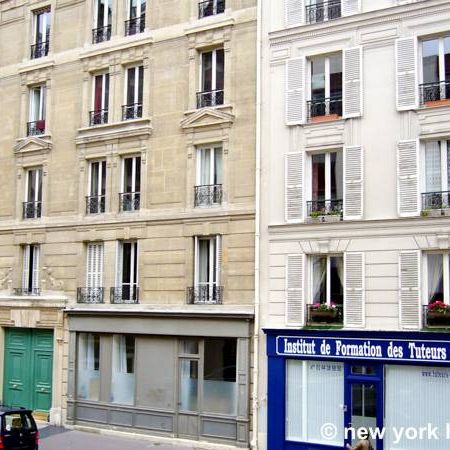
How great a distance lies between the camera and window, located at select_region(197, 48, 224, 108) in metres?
21.7

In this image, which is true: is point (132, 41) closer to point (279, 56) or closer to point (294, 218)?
point (279, 56)

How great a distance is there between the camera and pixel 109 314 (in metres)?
22.3

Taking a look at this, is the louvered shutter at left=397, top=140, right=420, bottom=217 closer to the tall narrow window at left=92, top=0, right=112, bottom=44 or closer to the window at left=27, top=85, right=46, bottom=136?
the tall narrow window at left=92, top=0, right=112, bottom=44

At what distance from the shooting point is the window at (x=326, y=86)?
19.6 meters

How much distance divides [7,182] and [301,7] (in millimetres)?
12050

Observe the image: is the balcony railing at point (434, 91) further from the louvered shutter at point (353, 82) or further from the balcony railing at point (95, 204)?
the balcony railing at point (95, 204)

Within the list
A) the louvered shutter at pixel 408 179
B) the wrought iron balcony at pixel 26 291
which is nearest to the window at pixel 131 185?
the wrought iron balcony at pixel 26 291

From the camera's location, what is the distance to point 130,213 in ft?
74.5

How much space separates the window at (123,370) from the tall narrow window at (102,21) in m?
9.85

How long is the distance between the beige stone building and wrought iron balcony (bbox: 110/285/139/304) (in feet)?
0.14

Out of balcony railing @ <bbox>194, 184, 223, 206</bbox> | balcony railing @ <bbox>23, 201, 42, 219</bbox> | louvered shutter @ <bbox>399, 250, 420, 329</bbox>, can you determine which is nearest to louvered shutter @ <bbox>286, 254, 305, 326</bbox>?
louvered shutter @ <bbox>399, 250, 420, 329</bbox>

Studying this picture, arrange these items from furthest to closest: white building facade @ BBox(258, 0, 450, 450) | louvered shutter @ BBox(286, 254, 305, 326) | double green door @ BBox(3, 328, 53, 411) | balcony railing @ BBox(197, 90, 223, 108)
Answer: double green door @ BBox(3, 328, 53, 411)
balcony railing @ BBox(197, 90, 223, 108)
louvered shutter @ BBox(286, 254, 305, 326)
white building facade @ BBox(258, 0, 450, 450)

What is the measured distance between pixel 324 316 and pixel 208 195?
5.13 meters

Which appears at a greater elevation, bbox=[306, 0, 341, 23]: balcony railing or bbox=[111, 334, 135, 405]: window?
bbox=[306, 0, 341, 23]: balcony railing
